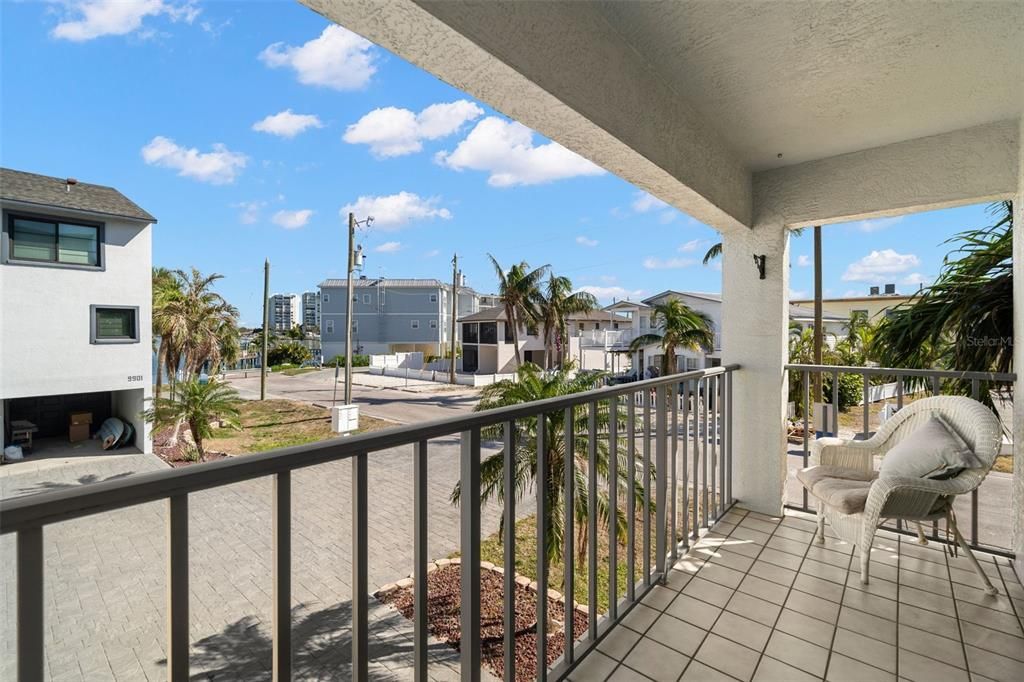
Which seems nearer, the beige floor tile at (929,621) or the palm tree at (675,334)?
the beige floor tile at (929,621)

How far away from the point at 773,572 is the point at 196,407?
10148mm

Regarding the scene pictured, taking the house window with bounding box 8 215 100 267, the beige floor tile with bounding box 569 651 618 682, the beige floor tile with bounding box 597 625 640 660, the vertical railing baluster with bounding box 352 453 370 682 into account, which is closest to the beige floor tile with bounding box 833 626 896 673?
the beige floor tile with bounding box 597 625 640 660

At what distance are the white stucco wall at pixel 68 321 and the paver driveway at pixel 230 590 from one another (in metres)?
5.15

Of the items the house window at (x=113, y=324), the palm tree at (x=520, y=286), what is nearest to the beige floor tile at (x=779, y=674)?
the house window at (x=113, y=324)

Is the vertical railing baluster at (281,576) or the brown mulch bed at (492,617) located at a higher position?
the vertical railing baluster at (281,576)

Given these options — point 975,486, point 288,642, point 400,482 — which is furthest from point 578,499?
point 400,482

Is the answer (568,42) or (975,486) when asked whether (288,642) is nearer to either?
(568,42)

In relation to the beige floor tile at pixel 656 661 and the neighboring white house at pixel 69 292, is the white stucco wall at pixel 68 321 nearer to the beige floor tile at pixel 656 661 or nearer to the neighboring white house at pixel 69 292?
the neighboring white house at pixel 69 292

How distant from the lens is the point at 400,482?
26.9 ft

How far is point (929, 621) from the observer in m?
2.01

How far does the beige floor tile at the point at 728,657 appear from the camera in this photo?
1.71 m

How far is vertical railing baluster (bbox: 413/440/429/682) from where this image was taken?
3.81 feet
